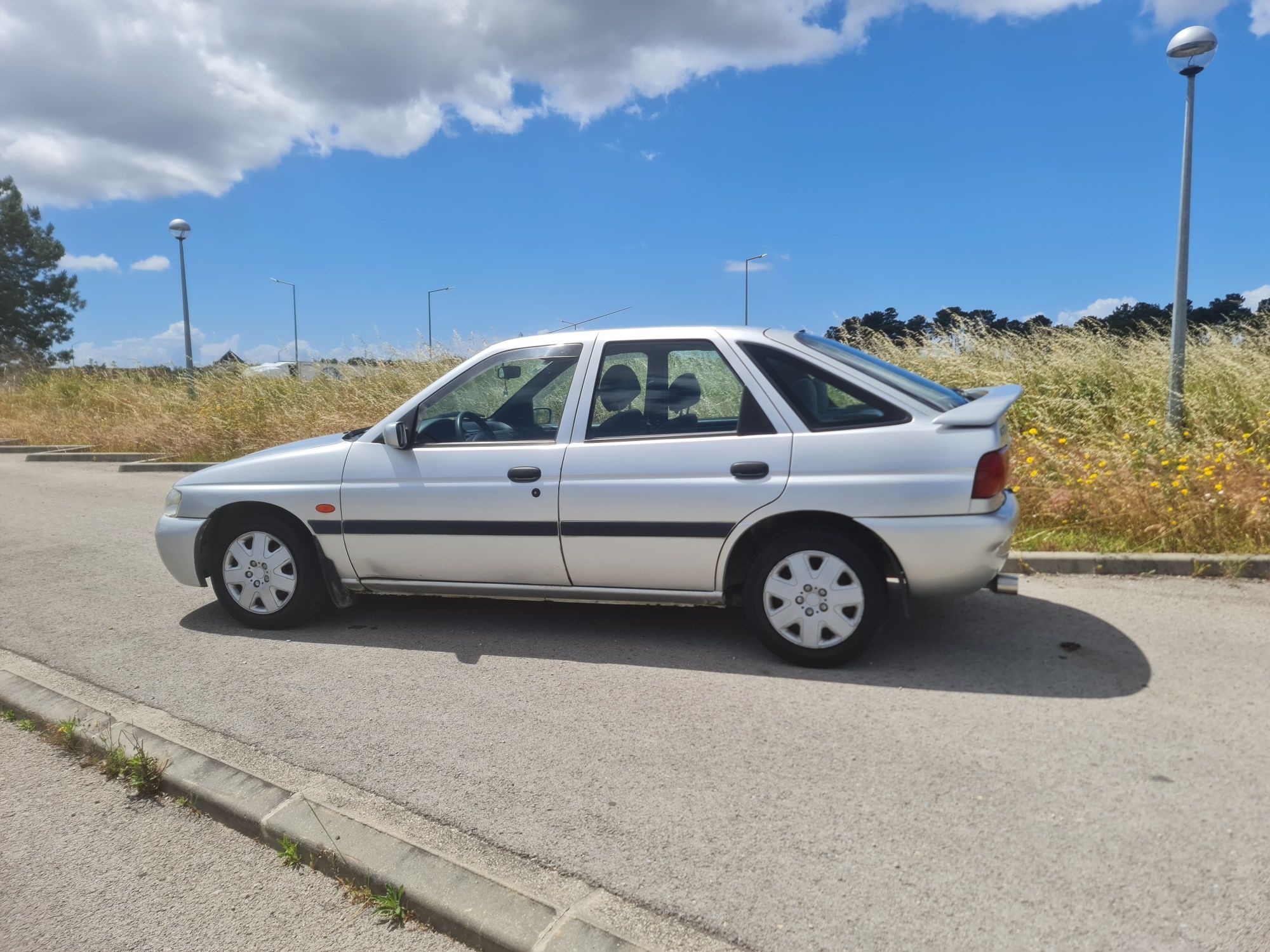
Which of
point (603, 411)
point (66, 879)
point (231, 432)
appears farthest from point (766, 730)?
point (231, 432)

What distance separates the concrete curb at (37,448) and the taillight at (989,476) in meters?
17.2

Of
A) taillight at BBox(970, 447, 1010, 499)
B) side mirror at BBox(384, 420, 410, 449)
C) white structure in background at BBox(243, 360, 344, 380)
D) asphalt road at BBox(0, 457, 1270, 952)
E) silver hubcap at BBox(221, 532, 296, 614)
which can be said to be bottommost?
asphalt road at BBox(0, 457, 1270, 952)

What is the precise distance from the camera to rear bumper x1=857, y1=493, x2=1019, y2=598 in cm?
399

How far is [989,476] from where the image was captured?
3.99 meters

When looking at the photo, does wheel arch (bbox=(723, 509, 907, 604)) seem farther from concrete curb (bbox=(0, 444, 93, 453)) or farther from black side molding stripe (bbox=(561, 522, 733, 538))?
concrete curb (bbox=(0, 444, 93, 453))

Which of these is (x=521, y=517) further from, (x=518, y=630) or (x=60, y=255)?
(x=60, y=255)

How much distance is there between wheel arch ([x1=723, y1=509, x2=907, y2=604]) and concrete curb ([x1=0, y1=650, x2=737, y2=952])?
6.61ft

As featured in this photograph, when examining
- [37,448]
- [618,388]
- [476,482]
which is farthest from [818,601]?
[37,448]

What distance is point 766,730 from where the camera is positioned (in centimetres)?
358

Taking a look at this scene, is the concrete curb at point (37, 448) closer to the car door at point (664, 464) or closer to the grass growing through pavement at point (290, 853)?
the car door at point (664, 464)

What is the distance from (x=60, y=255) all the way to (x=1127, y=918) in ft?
177

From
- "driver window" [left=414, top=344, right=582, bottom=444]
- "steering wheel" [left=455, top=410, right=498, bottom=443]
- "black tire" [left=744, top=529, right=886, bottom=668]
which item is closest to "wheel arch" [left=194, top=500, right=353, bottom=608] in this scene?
"driver window" [left=414, top=344, right=582, bottom=444]

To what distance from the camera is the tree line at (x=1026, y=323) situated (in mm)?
11523

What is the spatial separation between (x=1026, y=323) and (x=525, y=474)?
988 centimetres
